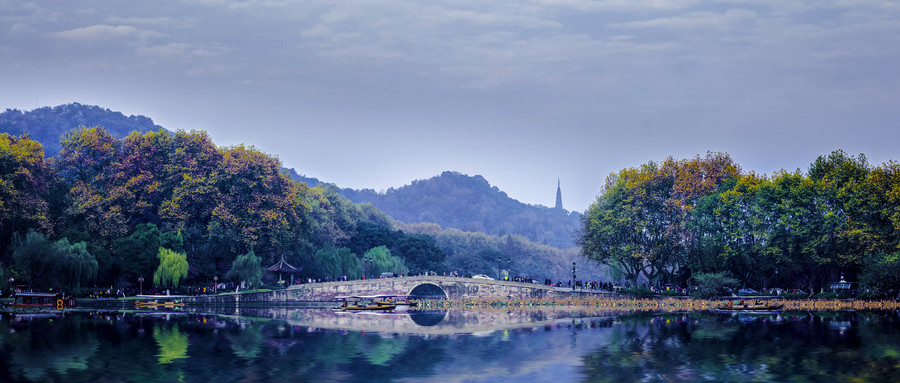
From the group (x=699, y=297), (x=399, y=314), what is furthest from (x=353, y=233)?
(x=699, y=297)

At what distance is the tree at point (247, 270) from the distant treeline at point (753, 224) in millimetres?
36456

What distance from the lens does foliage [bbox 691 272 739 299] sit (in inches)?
3319

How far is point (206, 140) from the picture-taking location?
100 m

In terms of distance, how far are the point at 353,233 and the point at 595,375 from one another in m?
95.9

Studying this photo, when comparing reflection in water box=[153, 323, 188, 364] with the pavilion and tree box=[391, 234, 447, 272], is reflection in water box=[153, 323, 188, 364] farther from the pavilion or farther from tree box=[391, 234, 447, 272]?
tree box=[391, 234, 447, 272]

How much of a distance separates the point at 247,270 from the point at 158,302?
1226cm

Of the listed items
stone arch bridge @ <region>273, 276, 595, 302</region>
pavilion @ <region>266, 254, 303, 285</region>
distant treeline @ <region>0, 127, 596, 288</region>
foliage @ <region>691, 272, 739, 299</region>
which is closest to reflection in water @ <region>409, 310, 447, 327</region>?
stone arch bridge @ <region>273, 276, 595, 302</region>

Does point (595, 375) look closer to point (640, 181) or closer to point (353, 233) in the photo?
point (640, 181)

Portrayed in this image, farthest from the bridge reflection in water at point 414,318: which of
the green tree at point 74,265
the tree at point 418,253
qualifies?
the tree at point 418,253

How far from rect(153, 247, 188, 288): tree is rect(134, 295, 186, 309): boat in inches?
93.0

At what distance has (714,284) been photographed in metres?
84.4

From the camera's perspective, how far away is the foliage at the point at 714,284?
84312 millimetres

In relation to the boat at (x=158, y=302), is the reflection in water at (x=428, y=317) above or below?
below

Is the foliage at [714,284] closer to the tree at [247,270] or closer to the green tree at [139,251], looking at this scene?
the tree at [247,270]
